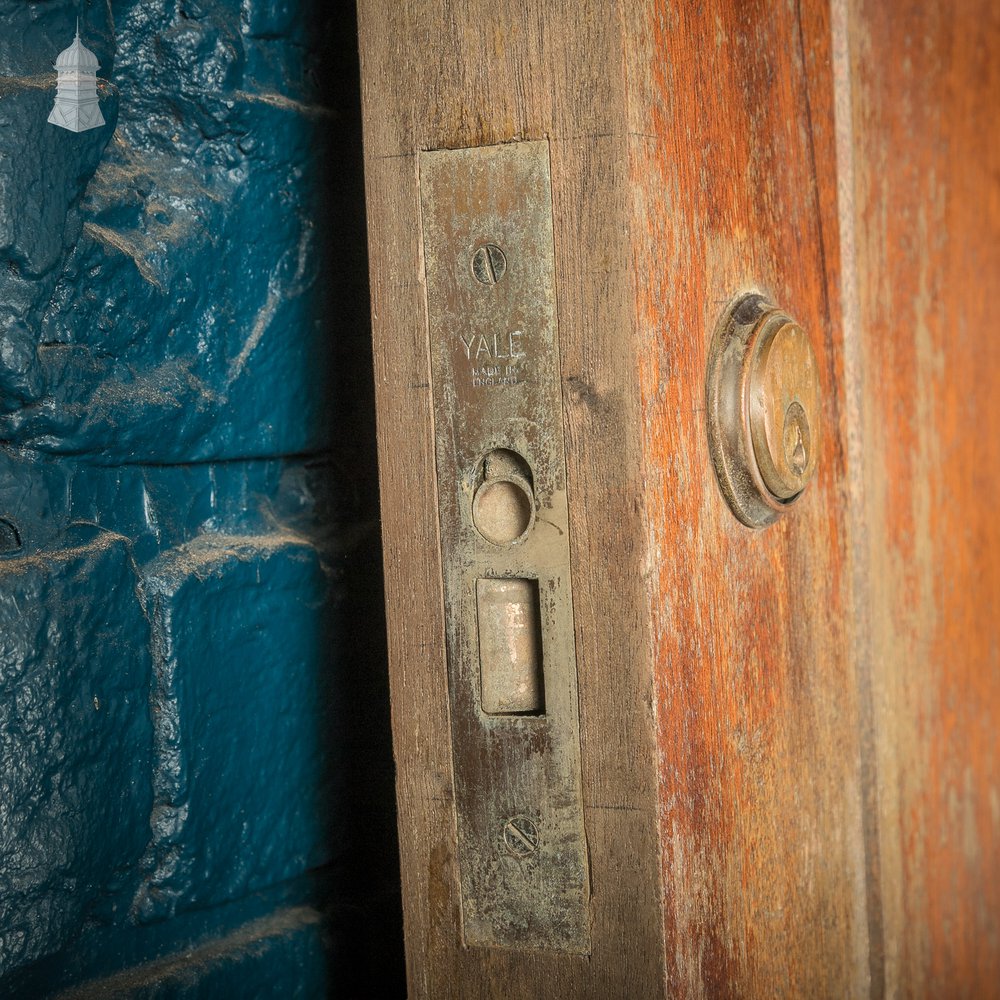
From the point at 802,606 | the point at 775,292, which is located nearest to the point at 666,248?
the point at 775,292

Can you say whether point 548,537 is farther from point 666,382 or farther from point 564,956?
point 564,956

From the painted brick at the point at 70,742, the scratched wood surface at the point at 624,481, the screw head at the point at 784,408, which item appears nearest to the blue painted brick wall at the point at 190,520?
the painted brick at the point at 70,742

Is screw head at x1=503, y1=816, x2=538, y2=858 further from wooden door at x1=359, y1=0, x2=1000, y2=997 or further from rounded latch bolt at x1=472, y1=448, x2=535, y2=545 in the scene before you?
rounded latch bolt at x1=472, y1=448, x2=535, y2=545

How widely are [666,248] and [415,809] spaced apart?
314 millimetres

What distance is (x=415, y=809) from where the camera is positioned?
0.65 meters

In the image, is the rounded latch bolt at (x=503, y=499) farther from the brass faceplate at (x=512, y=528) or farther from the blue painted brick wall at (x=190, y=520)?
the blue painted brick wall at (x=190, y=520)

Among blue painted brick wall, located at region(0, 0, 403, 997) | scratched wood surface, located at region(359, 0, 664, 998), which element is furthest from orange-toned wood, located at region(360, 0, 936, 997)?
blue painted brick wall, located at region(0, 0, 403, 997)

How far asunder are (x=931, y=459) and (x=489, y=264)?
0.56 meters

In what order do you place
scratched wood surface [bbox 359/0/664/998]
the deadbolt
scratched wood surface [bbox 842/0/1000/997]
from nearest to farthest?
scratched wood surface [bbox 359/0/664/998], the deadbolt, scratched wood surface [bbox 842/0/1000/997]

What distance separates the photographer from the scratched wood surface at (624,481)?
0.59 metres

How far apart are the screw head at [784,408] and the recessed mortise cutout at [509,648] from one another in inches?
6.8

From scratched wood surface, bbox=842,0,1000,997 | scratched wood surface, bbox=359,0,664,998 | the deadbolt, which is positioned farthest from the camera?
scratched wood surface, bbox=842,0,1000,997

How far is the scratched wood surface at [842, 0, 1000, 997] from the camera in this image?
0.97 m

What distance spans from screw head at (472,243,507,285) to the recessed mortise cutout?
149 millimetres
